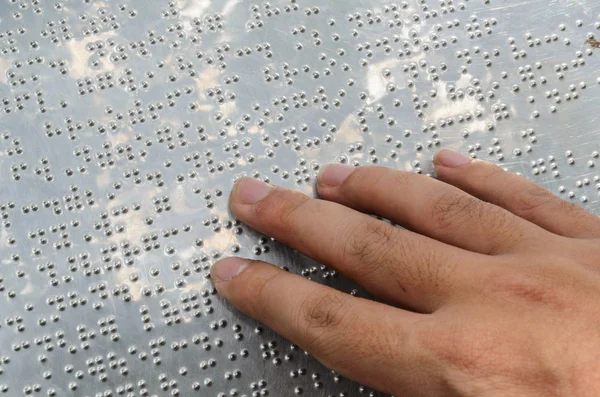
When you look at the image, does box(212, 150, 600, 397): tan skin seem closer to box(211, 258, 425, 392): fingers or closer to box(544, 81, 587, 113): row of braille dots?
box(211, 258, 425, 392): fingers

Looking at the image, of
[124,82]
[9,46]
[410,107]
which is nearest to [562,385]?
[410,107]

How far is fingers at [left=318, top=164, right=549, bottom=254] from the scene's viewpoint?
562mm

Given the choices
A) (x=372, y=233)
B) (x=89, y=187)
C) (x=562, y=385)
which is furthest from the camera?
(x=89, y=187)

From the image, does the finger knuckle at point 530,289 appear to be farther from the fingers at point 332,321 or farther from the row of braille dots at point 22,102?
the row of braille dots at point 22,102

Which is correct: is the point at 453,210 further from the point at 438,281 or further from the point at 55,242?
the point at 55,242

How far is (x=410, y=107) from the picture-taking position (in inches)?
28.2

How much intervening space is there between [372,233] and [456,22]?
1.21 ft

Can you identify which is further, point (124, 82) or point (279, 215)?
point (124, 82)

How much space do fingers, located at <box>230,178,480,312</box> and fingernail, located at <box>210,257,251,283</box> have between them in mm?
45

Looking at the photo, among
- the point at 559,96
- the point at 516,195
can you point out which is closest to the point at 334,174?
the point at 516,195

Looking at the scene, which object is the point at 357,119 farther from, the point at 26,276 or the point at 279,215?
the point at 26,276

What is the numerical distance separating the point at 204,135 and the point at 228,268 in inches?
7.3


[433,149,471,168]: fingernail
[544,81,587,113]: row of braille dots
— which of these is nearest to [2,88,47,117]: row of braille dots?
[433,149,471,168]: fingernail

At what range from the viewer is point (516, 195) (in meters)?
0.62
